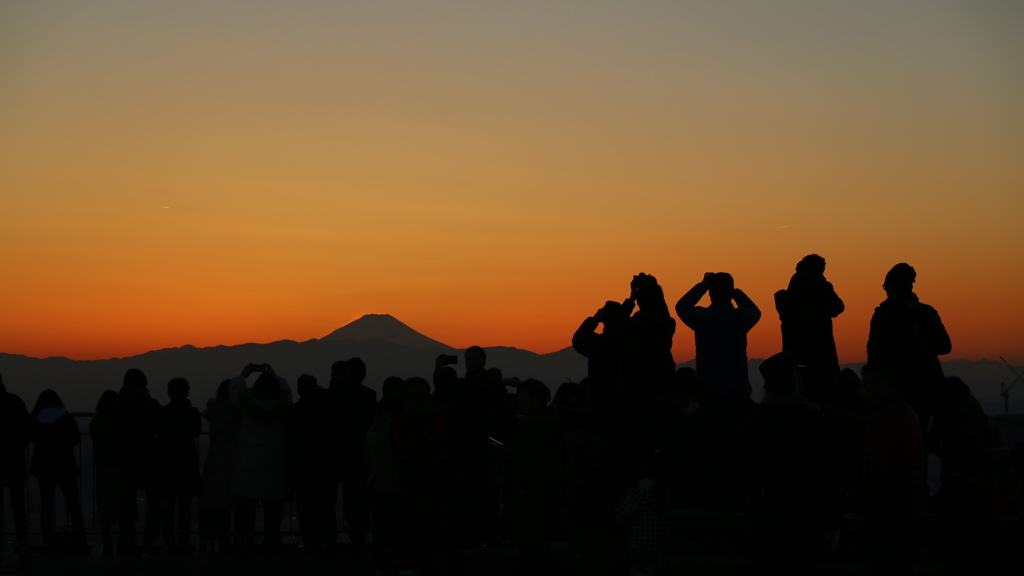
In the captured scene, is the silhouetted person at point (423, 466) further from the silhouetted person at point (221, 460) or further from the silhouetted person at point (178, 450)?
the silhouetted person at point (178, 450)

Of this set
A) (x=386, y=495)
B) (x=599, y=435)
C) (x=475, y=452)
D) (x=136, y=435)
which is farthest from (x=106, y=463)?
(x=599, y=435)

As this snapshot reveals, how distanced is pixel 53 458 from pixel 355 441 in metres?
3.11

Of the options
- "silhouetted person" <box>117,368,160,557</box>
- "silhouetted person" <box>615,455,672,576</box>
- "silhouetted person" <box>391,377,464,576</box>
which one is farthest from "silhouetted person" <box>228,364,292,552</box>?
"silhouetted person" <box>615,455,672,576</box>

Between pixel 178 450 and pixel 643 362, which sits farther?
pixel 178 450

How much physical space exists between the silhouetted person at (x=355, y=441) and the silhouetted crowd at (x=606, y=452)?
0.02 m

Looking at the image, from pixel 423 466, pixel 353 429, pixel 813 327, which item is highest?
pixel 813 327

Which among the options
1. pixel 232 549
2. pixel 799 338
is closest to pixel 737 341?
pixel 799 338

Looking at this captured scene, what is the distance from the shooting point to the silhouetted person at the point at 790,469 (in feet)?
28.3

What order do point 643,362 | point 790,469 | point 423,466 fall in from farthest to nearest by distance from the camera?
1. point 643,362
2. point 423,466
3. point 790,469

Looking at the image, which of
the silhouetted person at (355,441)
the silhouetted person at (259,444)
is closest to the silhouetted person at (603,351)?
the silhouetted person at (355,441)

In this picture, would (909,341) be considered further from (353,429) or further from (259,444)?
(259,444)

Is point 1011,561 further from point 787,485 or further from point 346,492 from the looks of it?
point 346,492

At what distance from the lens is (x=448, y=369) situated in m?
12.6

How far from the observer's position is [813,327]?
12.3 metres
